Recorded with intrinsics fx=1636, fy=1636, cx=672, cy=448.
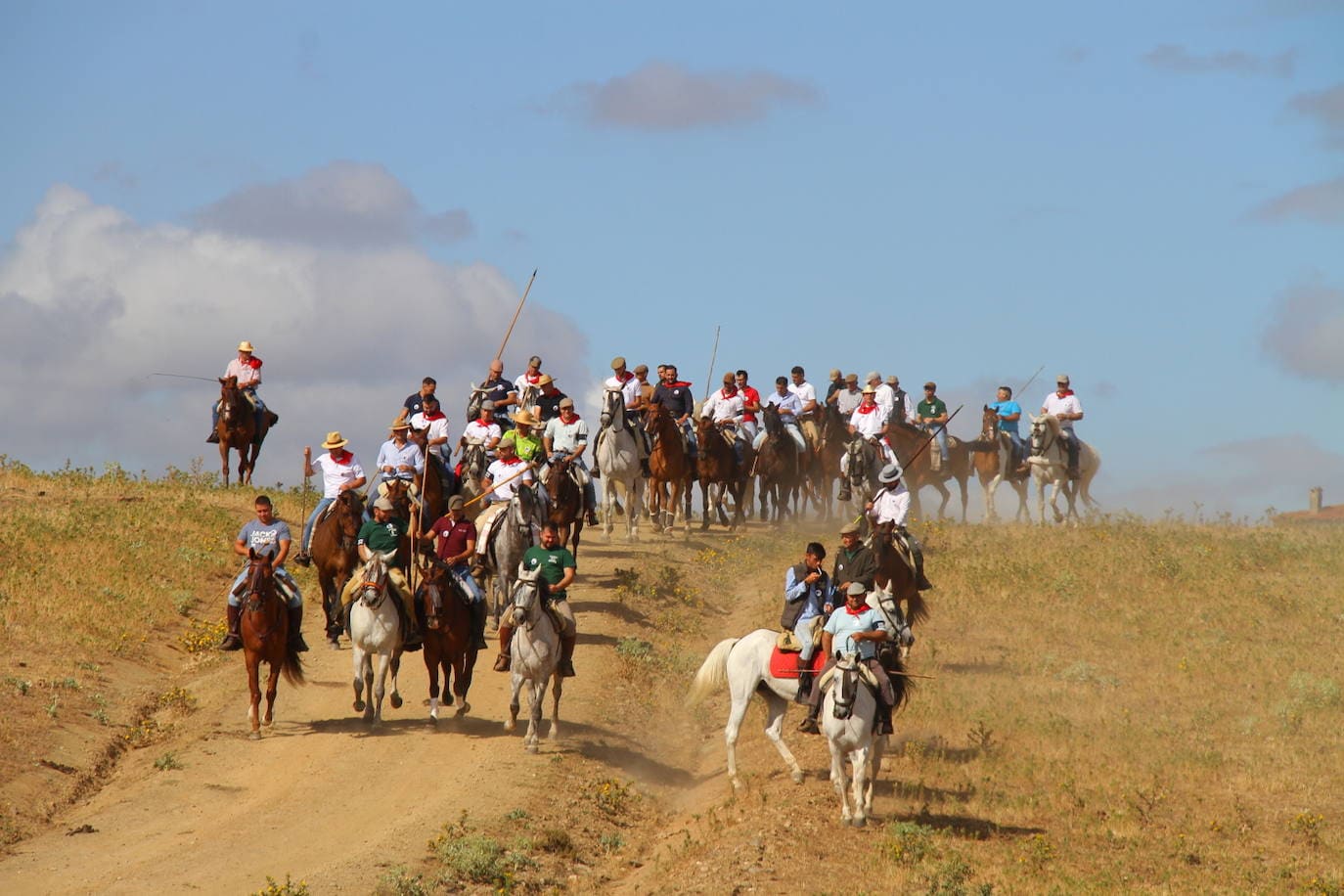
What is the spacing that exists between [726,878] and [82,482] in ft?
78.2

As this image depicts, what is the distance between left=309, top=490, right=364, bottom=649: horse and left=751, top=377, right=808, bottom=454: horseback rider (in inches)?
644

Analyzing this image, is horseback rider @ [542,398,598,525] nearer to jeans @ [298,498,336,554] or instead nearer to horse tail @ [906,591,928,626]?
jeans @ [298,498,336,554]

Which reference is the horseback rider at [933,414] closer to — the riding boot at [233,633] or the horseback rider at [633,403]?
the horseback rider at [633,403]

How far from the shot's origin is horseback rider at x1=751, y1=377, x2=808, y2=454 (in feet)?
128

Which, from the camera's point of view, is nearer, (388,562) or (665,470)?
(388,562)

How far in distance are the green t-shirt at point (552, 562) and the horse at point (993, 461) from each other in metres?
20.7

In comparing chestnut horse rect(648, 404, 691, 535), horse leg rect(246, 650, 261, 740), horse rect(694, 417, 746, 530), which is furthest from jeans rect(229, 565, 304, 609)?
horse rect(694, 417, 746, 530)

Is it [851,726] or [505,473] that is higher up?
[505,473]

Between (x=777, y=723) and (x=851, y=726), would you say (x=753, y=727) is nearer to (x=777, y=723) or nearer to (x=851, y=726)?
(x=777, y=723)

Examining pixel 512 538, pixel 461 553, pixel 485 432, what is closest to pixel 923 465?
pixel 485 432

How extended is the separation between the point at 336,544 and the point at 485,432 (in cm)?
537

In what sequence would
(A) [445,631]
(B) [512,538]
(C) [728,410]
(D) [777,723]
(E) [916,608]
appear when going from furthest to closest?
(C) [728,410] → (E) [916,608] → (B) [512,538] → (A) [445,631] → (D) [777,723]

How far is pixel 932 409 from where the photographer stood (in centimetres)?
3925

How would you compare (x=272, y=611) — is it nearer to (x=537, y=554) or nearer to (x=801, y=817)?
(x=537, y=554)
